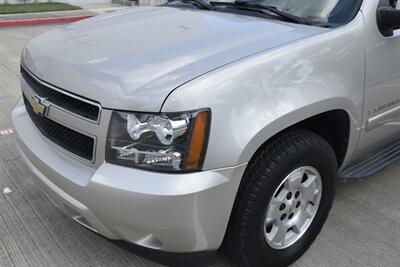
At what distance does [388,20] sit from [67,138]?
1.94 meters

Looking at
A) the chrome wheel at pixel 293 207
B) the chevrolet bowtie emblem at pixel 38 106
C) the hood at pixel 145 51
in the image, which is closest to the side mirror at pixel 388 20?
the hood at pixel 145 51

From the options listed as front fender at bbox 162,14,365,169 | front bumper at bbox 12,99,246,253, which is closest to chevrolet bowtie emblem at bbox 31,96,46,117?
front bumper at bbox 12,99,246,253

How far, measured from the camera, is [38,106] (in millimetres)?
2443

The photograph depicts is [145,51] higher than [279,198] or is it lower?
higher

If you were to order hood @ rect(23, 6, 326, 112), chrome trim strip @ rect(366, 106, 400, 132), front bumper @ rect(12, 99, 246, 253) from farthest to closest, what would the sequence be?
1. chrome trim strip @ rect(366, 106, 400, 132)
2. hood @ rect(23, 6, 326, 112)
3. front bumper @ rect(12, 99, 246, 253)

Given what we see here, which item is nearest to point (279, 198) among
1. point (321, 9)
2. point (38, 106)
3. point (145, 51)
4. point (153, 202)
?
Answer: point (153, 202)

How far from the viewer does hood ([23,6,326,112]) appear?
2.05 meters

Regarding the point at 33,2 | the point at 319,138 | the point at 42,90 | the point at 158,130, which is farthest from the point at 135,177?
the point at 33,2

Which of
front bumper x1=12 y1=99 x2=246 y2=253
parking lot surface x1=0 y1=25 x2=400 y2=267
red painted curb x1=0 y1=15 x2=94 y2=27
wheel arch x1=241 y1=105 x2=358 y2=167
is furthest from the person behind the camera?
red painted curb x1=0 y1=15 x2=94 y2=27

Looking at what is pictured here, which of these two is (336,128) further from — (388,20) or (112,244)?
(112,244)

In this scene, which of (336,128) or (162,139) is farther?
(336,128)

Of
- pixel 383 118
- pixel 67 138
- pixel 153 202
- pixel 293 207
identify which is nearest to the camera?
pixel 153 202

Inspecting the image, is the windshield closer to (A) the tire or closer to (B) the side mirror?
(B) the side mirror

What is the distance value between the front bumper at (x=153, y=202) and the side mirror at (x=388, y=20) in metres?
1.35
